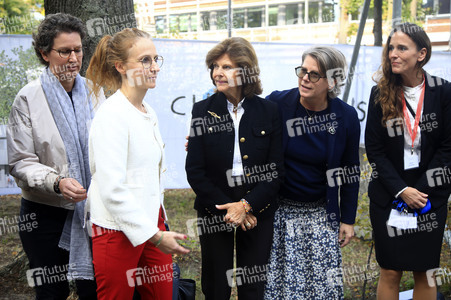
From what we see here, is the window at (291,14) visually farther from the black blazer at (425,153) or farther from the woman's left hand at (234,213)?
the woman's left hand at (234,213)

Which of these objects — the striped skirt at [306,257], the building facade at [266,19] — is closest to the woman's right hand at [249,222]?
the striped skirt at [306,257]

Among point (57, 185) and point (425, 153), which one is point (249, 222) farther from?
point (425, 153)

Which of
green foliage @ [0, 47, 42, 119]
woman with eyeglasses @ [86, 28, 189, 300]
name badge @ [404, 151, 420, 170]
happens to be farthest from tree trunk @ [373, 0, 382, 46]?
woman with eyeglasses @ [86, 28, 189, 300]

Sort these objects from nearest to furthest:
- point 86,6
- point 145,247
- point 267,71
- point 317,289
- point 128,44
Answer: point 128,44 < point 145,247 < point 317,289 < point 86,6 < point 267,71

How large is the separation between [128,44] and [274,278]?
1.67 meters

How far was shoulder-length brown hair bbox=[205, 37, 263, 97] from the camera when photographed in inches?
107

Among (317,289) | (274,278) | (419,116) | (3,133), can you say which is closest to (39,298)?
(274,278)

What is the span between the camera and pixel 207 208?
111 inches

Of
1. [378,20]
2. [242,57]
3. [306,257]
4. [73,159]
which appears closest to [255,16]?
[378,20]

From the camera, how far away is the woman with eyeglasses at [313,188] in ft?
9.45

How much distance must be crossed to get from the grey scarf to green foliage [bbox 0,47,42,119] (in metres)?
3.69

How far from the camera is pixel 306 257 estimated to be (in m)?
2.96

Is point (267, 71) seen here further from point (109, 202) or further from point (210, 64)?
point (109, 202)

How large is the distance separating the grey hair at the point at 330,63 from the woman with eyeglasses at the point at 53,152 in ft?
4.55
